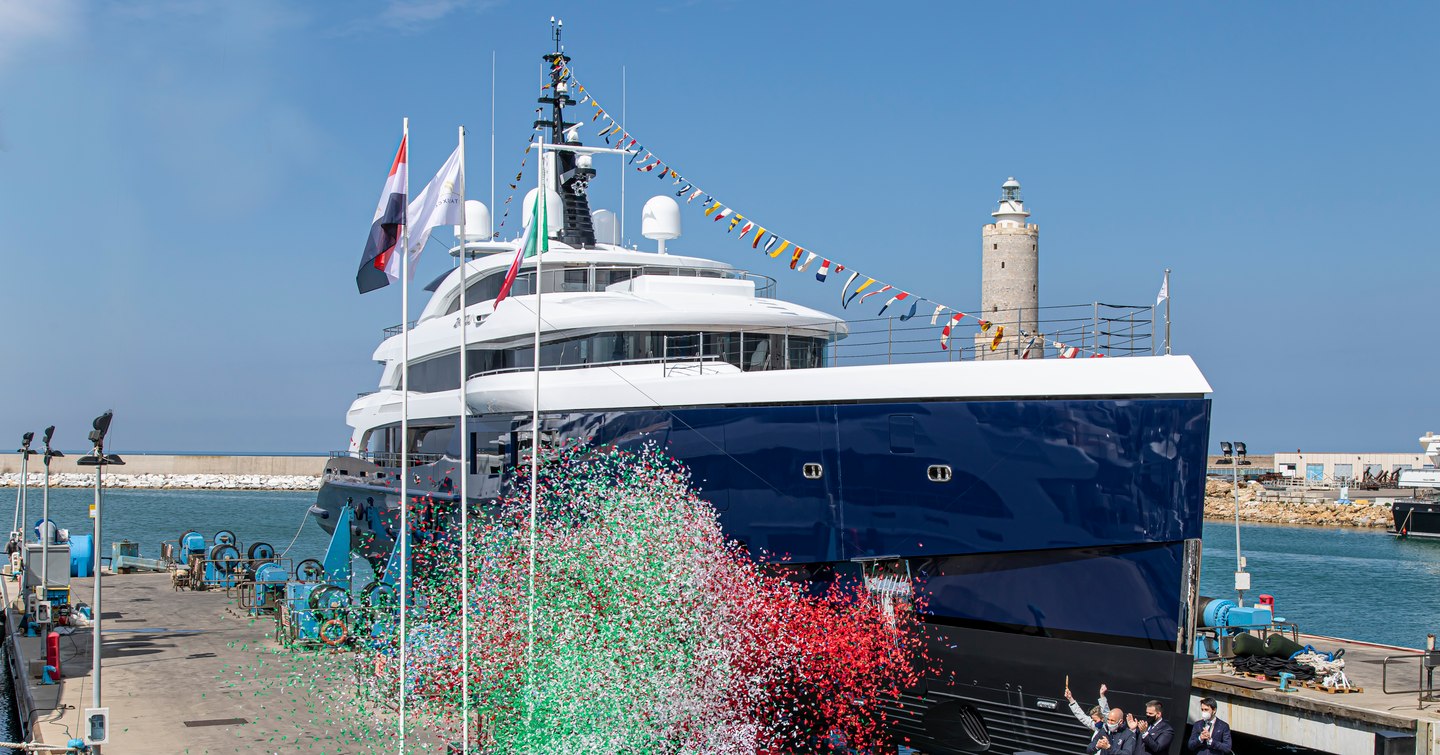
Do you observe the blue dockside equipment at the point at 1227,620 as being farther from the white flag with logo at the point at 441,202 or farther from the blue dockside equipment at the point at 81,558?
the blue dockside equipment at the point at 81,558

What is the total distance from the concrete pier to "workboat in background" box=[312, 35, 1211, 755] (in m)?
3.78

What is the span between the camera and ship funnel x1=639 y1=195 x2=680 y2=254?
2394 cm

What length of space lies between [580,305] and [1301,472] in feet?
325

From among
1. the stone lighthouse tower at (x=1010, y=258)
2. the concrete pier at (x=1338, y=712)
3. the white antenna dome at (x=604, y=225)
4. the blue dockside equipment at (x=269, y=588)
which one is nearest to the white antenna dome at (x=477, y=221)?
the white antenna dome at (x=604, y=225)

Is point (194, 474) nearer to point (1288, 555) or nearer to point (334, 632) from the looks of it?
point (1288, 555)

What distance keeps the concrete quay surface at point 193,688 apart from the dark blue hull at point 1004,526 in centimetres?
615

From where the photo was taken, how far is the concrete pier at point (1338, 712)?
1521 cm

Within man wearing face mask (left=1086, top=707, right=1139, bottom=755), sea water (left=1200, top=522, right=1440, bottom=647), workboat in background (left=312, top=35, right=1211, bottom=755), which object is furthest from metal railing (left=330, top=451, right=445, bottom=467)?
sea water (left=1200, top=522, right=1440, bottom=647)

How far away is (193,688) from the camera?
59.5ft

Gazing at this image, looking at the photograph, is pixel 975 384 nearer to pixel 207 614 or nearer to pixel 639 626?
pixel 639 626

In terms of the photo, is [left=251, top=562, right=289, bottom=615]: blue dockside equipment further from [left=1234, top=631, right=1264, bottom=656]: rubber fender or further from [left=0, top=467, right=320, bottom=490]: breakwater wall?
[left=0, top=467, right=320, bottom=490]: breakwater wall

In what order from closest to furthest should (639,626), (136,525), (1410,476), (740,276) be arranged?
(639,626) → (740,276) → (136,525) → (1410,476)

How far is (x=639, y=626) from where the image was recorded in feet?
45.3

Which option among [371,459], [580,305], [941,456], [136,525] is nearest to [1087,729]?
[941,456]
